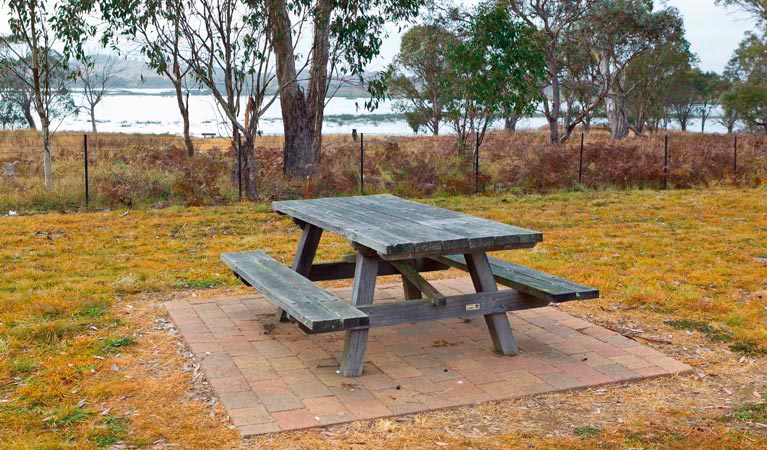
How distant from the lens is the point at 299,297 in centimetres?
468

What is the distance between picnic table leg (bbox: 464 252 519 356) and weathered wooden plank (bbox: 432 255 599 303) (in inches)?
7.3

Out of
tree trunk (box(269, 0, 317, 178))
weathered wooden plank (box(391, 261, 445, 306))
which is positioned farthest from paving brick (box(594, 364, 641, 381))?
tree trunk (box(269, 0, 317, 178))

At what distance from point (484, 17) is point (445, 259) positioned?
12.6 metres

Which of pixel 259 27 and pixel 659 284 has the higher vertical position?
pixel 259 27

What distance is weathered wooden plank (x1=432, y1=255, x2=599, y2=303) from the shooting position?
4.82 m

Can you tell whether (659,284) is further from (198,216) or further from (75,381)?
(198,216)

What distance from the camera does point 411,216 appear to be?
5496 mm

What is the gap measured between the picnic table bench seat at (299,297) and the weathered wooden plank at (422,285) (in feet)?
1.75

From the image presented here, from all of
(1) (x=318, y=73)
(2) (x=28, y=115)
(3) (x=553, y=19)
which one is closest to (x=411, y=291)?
(1) (x=318, y=73)

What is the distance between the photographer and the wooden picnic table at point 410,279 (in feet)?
14.6

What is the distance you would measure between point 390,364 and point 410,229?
812 millimetres

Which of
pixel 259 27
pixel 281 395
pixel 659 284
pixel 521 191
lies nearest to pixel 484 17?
pixel 521 191

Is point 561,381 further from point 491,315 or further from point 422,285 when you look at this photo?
point 422,285

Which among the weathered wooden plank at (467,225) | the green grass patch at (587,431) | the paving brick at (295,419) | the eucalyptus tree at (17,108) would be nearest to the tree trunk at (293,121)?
the weathered wooden plank at (467,225)
